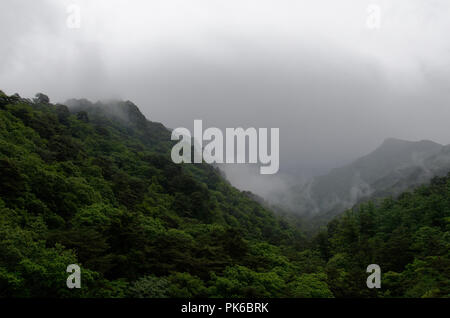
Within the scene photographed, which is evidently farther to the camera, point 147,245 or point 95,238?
point 147,245

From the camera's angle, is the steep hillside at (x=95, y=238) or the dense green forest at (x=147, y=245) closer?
the steep hillside at (x=95, y=238)

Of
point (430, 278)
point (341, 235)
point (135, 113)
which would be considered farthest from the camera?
point (135, 113)

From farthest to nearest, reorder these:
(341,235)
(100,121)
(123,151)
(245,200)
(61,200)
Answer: (100,121) → (245,200) → (123,151) → (341,235) → (61,200)

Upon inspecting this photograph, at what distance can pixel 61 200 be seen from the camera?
3133 centimetres

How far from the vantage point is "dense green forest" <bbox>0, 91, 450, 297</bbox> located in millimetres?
20172

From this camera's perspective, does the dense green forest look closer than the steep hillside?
No

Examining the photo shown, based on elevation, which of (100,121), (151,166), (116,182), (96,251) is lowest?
(96,251)

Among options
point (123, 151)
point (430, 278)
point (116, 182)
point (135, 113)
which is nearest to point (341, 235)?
point (430, 278)

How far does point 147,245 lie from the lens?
84.8ft

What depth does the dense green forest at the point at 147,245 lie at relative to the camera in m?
20.2

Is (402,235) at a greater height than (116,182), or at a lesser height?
lesser

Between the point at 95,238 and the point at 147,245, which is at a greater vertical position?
the point at 95,238

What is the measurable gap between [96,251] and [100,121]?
91.7 meters
